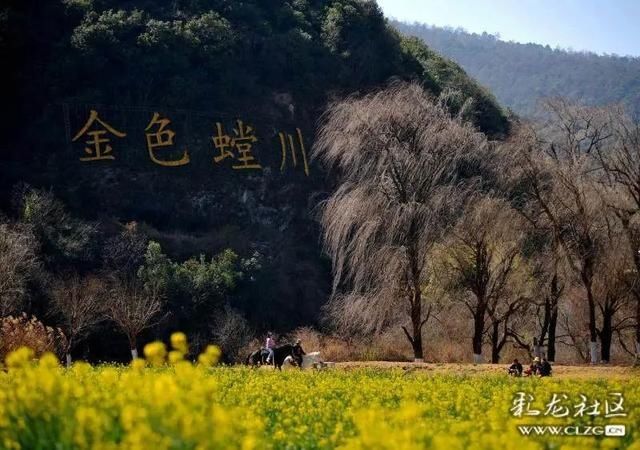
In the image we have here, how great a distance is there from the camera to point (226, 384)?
11.9 m

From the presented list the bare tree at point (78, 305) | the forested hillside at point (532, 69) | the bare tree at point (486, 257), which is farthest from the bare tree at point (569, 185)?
the forested hillside at point (532, 69)

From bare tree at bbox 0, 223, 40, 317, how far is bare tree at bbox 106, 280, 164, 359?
2887mm

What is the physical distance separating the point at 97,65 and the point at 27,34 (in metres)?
4.20

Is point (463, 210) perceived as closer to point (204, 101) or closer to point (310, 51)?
point (204, 101)

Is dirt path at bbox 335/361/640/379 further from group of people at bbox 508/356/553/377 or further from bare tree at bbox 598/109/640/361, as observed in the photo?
bare tree at bbox 598/109/640/361

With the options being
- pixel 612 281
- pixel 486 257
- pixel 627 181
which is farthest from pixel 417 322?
pixel 627 181

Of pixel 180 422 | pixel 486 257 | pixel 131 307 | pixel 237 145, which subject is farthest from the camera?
pixel 237 145

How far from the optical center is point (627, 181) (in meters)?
23.2

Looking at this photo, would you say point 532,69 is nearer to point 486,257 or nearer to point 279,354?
point 486,257

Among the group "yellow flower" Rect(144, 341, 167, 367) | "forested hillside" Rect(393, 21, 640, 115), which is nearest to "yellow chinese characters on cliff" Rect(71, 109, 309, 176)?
"yellow flower" Rect(144, 341, 167, 367)

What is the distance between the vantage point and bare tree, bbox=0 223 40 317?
24.8 metres

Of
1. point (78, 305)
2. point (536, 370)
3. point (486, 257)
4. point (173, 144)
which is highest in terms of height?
point (173, 144)

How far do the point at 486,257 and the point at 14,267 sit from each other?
14.4m

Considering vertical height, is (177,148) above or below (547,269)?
above
